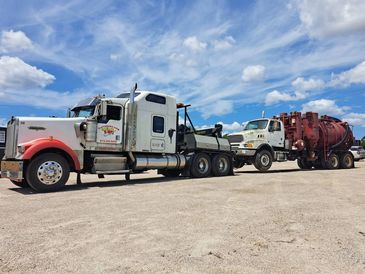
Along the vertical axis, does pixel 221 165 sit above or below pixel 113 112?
below

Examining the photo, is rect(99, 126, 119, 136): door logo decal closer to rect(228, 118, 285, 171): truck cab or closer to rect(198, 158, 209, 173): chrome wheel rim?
rect(198, 158, 209, 173): chrome wheel rim

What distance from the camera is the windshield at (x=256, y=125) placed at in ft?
61.1

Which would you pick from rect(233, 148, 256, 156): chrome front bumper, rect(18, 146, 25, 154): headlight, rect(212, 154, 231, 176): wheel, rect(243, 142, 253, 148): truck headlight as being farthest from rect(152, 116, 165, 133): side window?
rect(243, 142, 253, 148): truck headlight

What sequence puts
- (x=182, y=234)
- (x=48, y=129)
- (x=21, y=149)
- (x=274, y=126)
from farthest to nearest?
(x=274, y=126) → (x=48, y=129) → (x=21, y=149) → (x=182, y=234)

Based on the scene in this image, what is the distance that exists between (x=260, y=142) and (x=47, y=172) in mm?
11199

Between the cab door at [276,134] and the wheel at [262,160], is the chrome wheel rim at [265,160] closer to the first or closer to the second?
the wheel at [262,160]

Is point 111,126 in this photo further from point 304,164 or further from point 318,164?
point 318,164

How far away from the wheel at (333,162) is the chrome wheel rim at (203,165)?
34.1ft

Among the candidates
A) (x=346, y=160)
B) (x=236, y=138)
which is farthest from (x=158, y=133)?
(x=346, y=160)

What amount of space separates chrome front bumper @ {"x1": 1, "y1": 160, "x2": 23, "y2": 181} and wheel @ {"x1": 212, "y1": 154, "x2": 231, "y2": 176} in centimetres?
824

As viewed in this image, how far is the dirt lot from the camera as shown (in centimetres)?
384

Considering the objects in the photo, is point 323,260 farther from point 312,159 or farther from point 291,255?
point 312,159

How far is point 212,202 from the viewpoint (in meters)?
7.78

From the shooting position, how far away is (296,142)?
65.5ft
